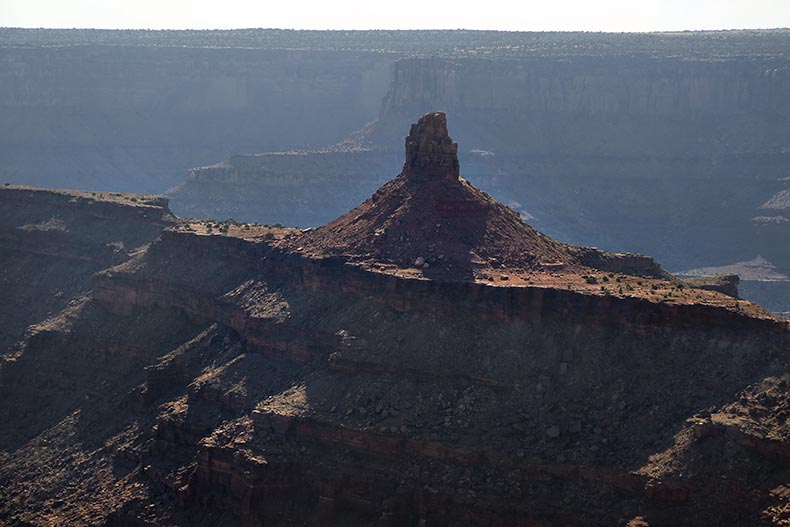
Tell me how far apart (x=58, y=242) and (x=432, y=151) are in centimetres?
3377

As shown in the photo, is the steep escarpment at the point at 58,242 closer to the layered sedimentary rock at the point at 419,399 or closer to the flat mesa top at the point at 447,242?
the layered sedimentary rock at the point at 419,399

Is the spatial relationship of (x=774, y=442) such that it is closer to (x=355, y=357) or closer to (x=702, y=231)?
(x=355, y=357)

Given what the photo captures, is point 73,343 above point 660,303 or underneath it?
underneath

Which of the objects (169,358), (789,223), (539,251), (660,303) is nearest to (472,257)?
(539,251)

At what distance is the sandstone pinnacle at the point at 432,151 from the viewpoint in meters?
81.0

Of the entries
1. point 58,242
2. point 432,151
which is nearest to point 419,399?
point 432,151

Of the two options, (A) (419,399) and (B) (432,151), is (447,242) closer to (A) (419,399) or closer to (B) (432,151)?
(B) (432,151)

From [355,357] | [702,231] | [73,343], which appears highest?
[355,357]

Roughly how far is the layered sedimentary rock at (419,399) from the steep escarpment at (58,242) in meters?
11.9

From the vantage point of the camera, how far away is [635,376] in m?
65.7

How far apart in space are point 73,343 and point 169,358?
1033 centimetres

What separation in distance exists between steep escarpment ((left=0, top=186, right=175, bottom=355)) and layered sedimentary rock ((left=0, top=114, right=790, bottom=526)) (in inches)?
468

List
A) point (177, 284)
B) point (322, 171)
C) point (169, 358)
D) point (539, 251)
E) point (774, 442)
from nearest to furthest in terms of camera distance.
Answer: point (774, 442), point (539, 251), point (169, 358), point (177, 284), point (322, 171)

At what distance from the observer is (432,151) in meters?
81.1
